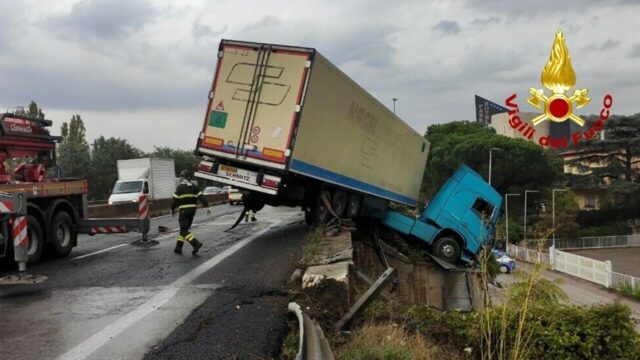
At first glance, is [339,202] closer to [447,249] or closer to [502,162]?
[447,249]

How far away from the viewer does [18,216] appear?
30.6 ft

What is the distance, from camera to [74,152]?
59.6 m

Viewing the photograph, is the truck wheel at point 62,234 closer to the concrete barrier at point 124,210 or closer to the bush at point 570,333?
the bush at point 570,333

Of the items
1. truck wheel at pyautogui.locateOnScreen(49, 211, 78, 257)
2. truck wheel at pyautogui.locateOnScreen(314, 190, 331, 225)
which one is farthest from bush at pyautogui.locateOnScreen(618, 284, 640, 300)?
truck wheel at pyautogui.locateOnScreen(49, 211, 78, 257)

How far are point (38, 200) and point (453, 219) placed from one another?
439 inches

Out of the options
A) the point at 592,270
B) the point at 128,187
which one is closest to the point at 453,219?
the point at 128,187

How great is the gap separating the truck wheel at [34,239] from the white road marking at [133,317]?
3022 mm

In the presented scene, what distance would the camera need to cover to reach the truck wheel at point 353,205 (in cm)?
1530

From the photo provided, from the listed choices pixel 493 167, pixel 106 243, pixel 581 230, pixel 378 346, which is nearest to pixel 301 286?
pixel 378 346

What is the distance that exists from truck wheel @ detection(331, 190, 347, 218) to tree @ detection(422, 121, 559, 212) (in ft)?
122

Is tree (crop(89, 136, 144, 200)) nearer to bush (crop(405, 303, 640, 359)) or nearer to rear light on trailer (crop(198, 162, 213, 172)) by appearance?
rear light on trailer (crop(198, 162, 213, 172))

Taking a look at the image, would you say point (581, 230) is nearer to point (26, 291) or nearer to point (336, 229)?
point (336, 229)

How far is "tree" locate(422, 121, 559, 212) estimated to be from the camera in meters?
52.6

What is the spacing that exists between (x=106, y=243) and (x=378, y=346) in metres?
10.0
